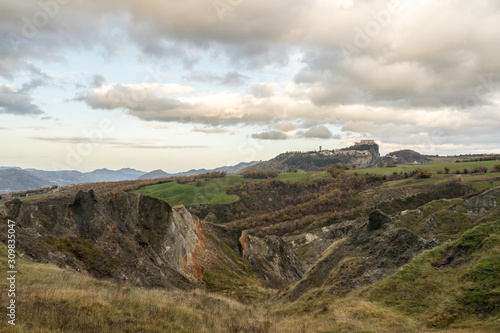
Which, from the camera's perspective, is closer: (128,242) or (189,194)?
(128,242)

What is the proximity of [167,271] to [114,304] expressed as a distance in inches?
960

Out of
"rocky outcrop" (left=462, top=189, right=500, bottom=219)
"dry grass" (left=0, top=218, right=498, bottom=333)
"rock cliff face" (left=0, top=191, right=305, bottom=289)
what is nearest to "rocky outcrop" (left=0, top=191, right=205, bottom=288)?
"rock cliff face" (left=0, top=191, right=305, bottom=289)

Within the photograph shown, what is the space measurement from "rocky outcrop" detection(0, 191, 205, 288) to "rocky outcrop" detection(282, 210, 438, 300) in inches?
664

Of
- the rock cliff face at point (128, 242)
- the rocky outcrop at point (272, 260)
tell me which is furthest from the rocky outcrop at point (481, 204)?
the rock cliff face at point (128, 242)

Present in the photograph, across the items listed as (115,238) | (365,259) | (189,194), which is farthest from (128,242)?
(189,194)

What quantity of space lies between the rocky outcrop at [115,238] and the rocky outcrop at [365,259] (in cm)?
1687

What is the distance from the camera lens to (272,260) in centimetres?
6094

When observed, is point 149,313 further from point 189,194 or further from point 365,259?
point 189,194

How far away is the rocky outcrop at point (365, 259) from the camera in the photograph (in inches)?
867

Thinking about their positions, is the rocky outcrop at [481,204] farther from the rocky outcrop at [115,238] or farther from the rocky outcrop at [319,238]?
the rocky outcrop at [115,238]

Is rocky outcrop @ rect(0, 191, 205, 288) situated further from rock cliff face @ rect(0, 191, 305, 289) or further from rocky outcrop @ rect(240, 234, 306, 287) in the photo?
rocky outcrop @ rect(240, 234, 306, 287)

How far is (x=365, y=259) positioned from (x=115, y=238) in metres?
28.2

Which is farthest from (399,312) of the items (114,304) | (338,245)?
(338,245)

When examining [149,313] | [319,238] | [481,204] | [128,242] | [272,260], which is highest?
[149,313]
